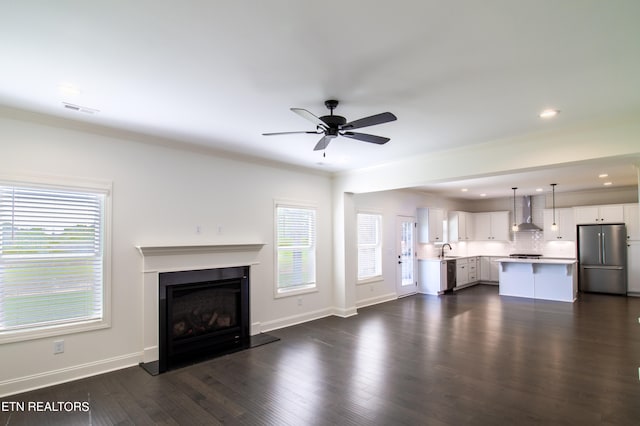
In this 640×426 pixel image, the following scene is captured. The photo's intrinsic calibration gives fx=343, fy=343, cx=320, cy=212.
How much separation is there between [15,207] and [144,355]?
2135 millimetres

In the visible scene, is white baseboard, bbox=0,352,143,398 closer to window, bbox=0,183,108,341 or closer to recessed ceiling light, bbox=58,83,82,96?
window, bbox=0,183,108,341

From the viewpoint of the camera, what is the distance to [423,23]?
2062mm

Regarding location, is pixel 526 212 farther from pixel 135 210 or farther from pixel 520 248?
pixel 135 210

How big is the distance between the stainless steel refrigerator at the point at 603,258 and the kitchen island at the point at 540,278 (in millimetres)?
424

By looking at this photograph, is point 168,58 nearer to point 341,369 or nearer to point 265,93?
point 265,93

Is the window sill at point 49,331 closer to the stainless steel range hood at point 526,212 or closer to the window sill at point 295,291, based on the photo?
the window sill at point 295,291

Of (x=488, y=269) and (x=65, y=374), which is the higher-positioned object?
(x=488, y=269)

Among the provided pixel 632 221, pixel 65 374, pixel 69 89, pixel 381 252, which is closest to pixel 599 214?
pixel 632 221

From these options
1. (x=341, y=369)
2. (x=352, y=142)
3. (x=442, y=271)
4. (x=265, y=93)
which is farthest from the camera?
(x=442, y=271)

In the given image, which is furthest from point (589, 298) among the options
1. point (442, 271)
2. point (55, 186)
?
point (55, 186)

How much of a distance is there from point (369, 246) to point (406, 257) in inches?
63.6

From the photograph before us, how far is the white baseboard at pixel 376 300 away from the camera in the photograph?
725 cm

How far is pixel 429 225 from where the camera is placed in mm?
8969

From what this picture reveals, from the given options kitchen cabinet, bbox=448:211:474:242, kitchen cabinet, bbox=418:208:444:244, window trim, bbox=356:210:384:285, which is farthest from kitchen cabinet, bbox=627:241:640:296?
window trim, bbox=356:210:384:285
